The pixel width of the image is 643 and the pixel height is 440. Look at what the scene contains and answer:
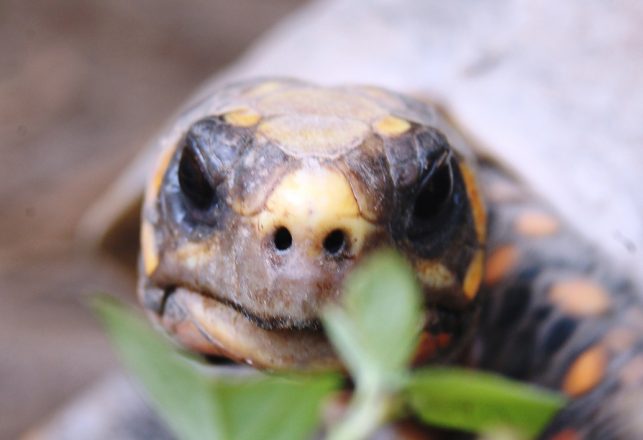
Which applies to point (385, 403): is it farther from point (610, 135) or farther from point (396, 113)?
point (610, 135)

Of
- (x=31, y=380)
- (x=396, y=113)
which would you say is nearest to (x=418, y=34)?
(x=396, y=113)

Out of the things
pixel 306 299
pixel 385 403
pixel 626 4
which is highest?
pixel 626 4

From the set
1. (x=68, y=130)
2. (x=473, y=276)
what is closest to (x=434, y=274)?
(x=473, y=276)

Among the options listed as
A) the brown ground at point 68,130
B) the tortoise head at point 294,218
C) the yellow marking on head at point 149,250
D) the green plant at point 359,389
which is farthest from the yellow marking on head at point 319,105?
the brown ground at point 68,130

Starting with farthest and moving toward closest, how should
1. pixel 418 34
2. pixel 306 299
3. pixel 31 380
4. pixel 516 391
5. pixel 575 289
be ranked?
pixel 31 380, pixel 418 34, pixel 575 289, pixel 306 299, pixel 516 391

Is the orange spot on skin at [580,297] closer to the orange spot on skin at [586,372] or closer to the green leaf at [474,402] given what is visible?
the orange spot on skin at [586,372]

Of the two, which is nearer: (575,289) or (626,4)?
(575,289)
